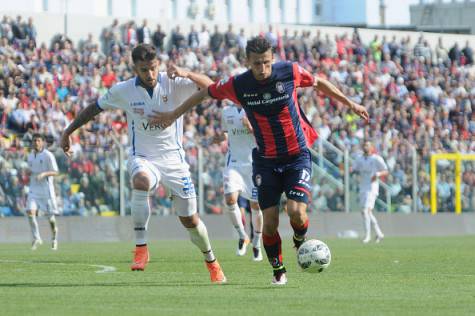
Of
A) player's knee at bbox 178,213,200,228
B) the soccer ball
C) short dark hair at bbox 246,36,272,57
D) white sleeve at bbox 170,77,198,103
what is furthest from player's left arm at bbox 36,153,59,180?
short dark hair at bbox 246,36,272,57

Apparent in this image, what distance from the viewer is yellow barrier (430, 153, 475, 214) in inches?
1344

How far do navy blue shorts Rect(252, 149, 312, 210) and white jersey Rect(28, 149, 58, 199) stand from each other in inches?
505

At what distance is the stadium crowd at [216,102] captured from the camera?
2916cm

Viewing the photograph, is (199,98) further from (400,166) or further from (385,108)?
(385,108)

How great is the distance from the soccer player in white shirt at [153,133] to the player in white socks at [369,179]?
47.7 ft

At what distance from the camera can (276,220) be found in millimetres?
12867

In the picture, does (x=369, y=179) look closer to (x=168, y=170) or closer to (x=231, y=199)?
(x=231, y=199)

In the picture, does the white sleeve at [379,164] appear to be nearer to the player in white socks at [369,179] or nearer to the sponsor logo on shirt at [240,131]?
the player in white socks at [369,179]

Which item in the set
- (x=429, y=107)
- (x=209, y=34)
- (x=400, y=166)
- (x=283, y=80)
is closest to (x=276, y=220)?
(x=283, y=80)

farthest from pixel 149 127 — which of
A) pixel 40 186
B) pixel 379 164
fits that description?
pixel 379 164

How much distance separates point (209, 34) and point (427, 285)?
26.7m

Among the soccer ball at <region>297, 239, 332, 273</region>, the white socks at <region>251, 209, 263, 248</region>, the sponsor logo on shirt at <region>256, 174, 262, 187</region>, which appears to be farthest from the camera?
the white socks at <region>251, 209, 263, 248</region>

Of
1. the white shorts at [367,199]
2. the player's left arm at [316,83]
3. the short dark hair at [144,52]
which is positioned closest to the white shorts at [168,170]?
the short dark hair at [144,52]

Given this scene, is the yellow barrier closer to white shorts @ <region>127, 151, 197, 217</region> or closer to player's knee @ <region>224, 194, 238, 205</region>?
player's knee @ <region>224, 194, 238, 205</region>
